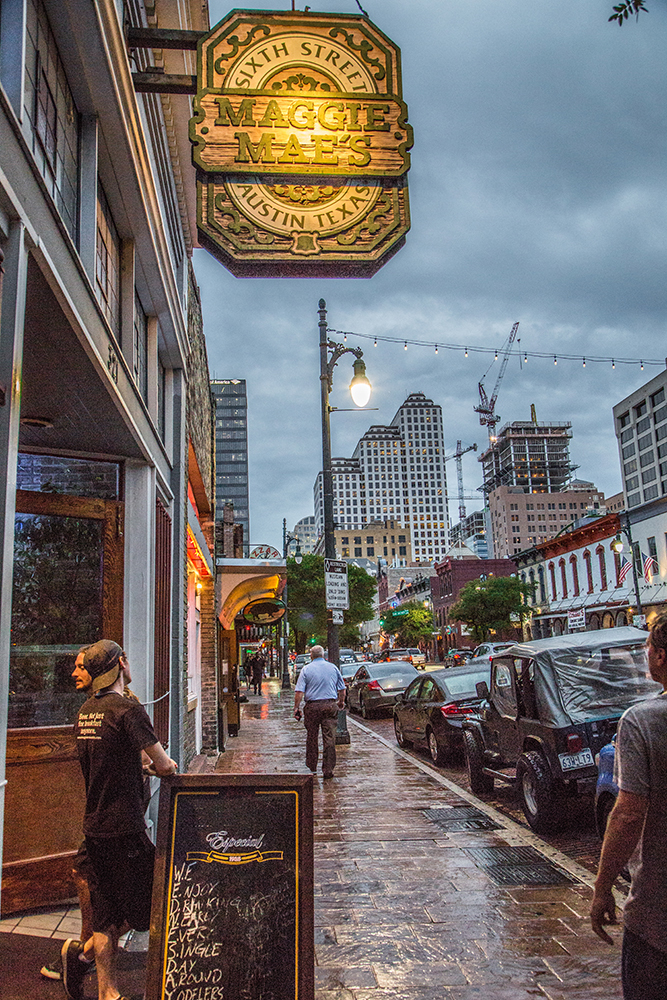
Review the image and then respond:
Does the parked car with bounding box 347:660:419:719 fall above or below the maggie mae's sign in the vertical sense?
below

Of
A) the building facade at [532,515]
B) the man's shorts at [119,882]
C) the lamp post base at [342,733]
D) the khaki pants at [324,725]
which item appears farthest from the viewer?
the building facade at [532,515]

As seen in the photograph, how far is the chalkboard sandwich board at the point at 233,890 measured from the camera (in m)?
3.12

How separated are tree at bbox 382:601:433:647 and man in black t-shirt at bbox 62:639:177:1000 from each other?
3393 inches

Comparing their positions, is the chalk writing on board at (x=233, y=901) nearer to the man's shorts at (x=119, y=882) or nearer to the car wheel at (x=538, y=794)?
the man's shorts at (x=119, y=882)

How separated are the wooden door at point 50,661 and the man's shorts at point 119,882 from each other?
161cm

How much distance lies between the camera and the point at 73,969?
12.7ft

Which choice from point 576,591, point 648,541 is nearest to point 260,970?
point 648,541

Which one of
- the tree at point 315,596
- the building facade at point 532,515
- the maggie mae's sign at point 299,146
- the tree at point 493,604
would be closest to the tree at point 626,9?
the maggie mae's sign at point 299,146

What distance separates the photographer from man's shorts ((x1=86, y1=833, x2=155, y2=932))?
12.3ft

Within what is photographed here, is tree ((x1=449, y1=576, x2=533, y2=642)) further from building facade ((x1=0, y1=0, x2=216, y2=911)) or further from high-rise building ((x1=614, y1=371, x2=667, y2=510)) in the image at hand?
building facade ((x1=0, y1=0, x2=216, y2=911))

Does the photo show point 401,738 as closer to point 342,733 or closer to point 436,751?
point 342,733

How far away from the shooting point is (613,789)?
5367 millimetres

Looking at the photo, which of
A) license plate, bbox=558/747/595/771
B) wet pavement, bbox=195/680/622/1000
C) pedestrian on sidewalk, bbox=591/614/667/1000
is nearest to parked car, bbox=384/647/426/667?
wet pavement, bbox=195/680/622/1000

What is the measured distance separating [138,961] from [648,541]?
51.8 metres
